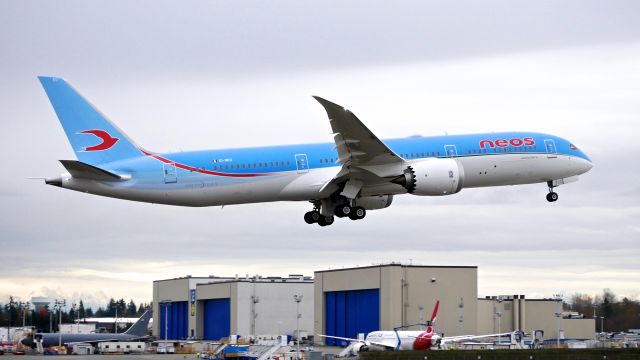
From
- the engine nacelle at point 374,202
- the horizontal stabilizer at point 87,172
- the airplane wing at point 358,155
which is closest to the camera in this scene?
the horizontal stabilizer at point 87,172

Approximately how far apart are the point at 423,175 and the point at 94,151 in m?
22.4

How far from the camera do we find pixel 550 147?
76.2m

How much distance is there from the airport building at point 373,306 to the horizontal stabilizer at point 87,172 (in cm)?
5095

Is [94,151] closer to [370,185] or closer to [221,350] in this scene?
[370,185]

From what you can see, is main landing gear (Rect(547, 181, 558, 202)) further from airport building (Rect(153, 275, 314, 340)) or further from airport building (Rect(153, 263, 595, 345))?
airport building (Rect(153, 275, 314, 340))

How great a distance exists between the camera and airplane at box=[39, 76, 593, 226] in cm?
6850

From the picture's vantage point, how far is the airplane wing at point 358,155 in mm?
67250

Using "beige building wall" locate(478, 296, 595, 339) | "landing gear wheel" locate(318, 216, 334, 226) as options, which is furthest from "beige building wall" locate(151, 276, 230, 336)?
"landing gear wheel" locate(318, 216, 334, 226)

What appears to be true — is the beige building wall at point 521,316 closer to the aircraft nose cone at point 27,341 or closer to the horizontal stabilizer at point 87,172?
the aircraft nose cone at point 27,341

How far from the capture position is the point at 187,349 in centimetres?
11881

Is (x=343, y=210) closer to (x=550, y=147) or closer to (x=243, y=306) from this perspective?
(x=550, y=147)

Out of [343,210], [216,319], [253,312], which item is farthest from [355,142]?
[216,319]

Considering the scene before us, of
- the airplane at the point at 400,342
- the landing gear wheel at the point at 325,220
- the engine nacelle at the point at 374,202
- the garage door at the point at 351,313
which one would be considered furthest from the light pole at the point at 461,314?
the landing gear wheel at the point at 325,220

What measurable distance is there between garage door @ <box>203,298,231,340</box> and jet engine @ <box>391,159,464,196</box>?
8021cm
